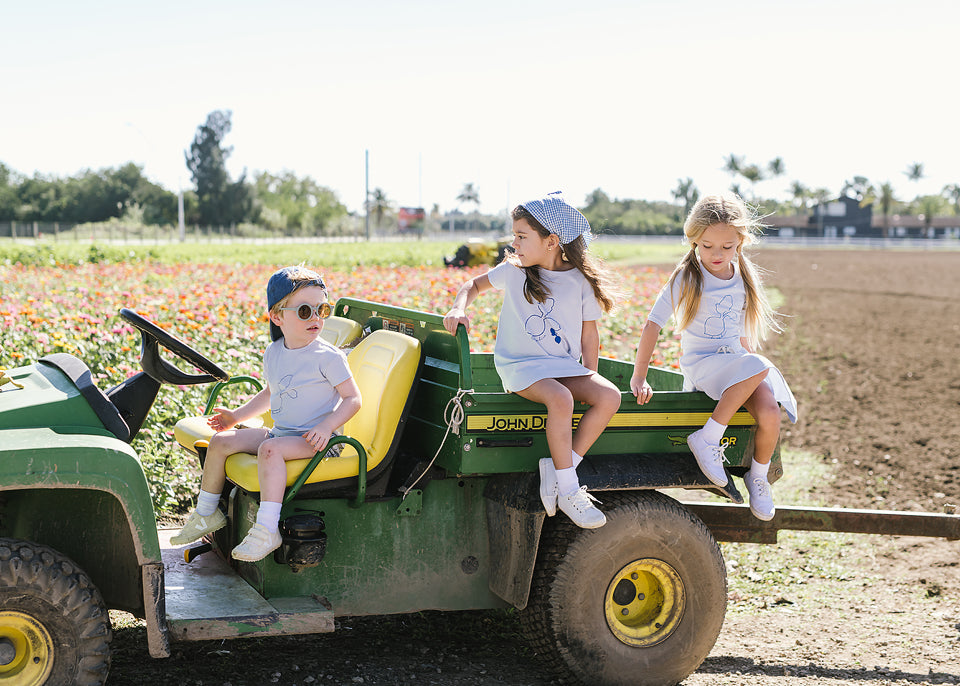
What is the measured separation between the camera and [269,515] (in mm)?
3445

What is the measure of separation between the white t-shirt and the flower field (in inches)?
49.3

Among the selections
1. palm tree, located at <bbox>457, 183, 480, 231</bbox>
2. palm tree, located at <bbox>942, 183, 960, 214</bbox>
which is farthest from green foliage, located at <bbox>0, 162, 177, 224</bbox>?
palm tree, located at <bbox>942, 183, 960, 214</bbox>

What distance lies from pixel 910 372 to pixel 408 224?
94.1 m

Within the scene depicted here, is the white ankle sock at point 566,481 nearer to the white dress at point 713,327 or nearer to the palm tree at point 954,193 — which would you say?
the white dress at point 713,327

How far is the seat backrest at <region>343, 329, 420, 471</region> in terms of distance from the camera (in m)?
3.84

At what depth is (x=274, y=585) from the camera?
3.68 meters

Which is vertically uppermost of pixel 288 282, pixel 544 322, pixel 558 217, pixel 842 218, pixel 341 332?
pixel 842 218

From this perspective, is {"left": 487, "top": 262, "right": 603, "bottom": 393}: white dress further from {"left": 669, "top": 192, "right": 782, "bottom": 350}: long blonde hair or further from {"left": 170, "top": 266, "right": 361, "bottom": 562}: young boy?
{"left": 170, "top": 266, "right": 361, "bottom": 562}: young boy

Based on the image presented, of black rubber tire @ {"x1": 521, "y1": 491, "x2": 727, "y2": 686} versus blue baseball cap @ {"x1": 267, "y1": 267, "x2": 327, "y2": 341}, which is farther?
black rubber tire @ {"x1": 521, "y1": 491, "x2": 727, "y2": 686}

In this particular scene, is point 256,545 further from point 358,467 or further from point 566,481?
point 566,481

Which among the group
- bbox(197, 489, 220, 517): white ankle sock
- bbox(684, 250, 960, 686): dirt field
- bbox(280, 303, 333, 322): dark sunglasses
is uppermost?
bbox(280, 303, 333, 322): dark sunglasses

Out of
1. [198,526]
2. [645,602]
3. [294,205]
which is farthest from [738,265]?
[294,205]

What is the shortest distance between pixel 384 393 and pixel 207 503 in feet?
2.56

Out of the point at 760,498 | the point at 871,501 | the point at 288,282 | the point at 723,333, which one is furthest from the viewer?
the point at 871,501
